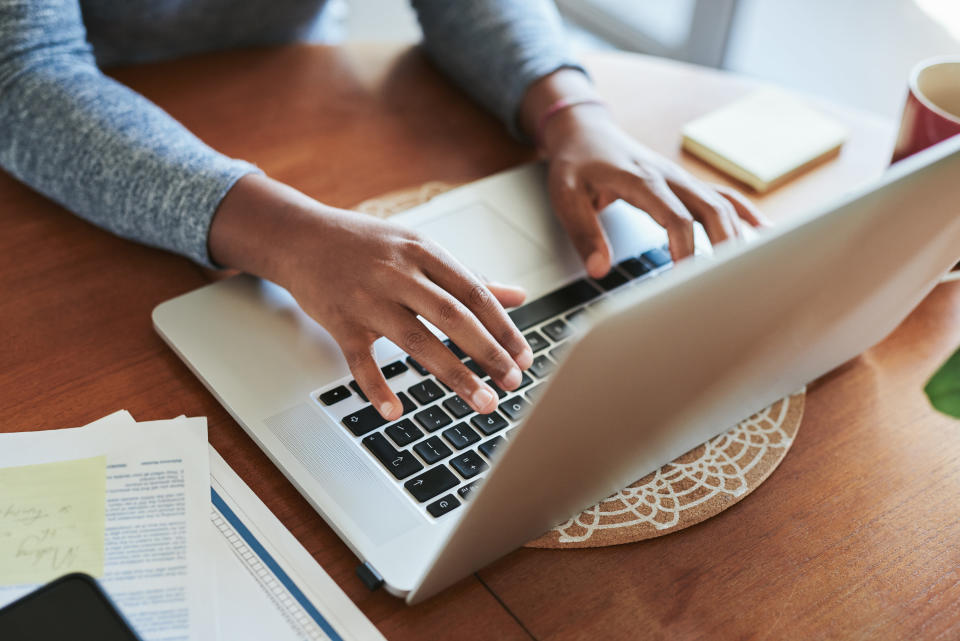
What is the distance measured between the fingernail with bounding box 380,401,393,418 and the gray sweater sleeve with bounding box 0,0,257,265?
25 cm

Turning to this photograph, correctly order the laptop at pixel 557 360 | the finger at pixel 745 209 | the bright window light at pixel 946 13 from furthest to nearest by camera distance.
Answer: the bright window light at pixel 946 13 → the finger at pixel 745 209 → the laptop at pixel 557 360

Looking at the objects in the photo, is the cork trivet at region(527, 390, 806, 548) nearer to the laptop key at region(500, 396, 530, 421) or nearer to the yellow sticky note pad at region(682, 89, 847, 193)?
the laptop key at region(500, 396, 530, 421)

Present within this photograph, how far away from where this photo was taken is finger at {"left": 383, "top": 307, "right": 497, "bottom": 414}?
0.62 metres

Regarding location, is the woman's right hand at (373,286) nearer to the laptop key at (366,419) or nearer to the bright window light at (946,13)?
the laptop key at (366,419)

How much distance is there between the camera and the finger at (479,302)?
0.65m

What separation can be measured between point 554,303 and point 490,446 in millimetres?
181

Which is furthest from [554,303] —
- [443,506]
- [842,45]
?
[842,45]

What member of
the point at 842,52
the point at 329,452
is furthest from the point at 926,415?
the point at 842,52

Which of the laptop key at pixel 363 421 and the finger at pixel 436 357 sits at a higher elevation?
the finger at pixel 436 357

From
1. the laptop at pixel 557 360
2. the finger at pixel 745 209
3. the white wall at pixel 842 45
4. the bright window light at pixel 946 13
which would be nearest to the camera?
the laptop at pixel 557 360

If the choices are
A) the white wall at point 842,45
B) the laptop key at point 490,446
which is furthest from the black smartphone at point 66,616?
the white wall at point 842,45

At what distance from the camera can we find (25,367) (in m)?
0.69

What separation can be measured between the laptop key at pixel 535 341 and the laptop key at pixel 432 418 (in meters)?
0.11

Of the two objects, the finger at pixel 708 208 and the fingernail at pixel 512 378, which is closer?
the fingernail at pixel 512 378
